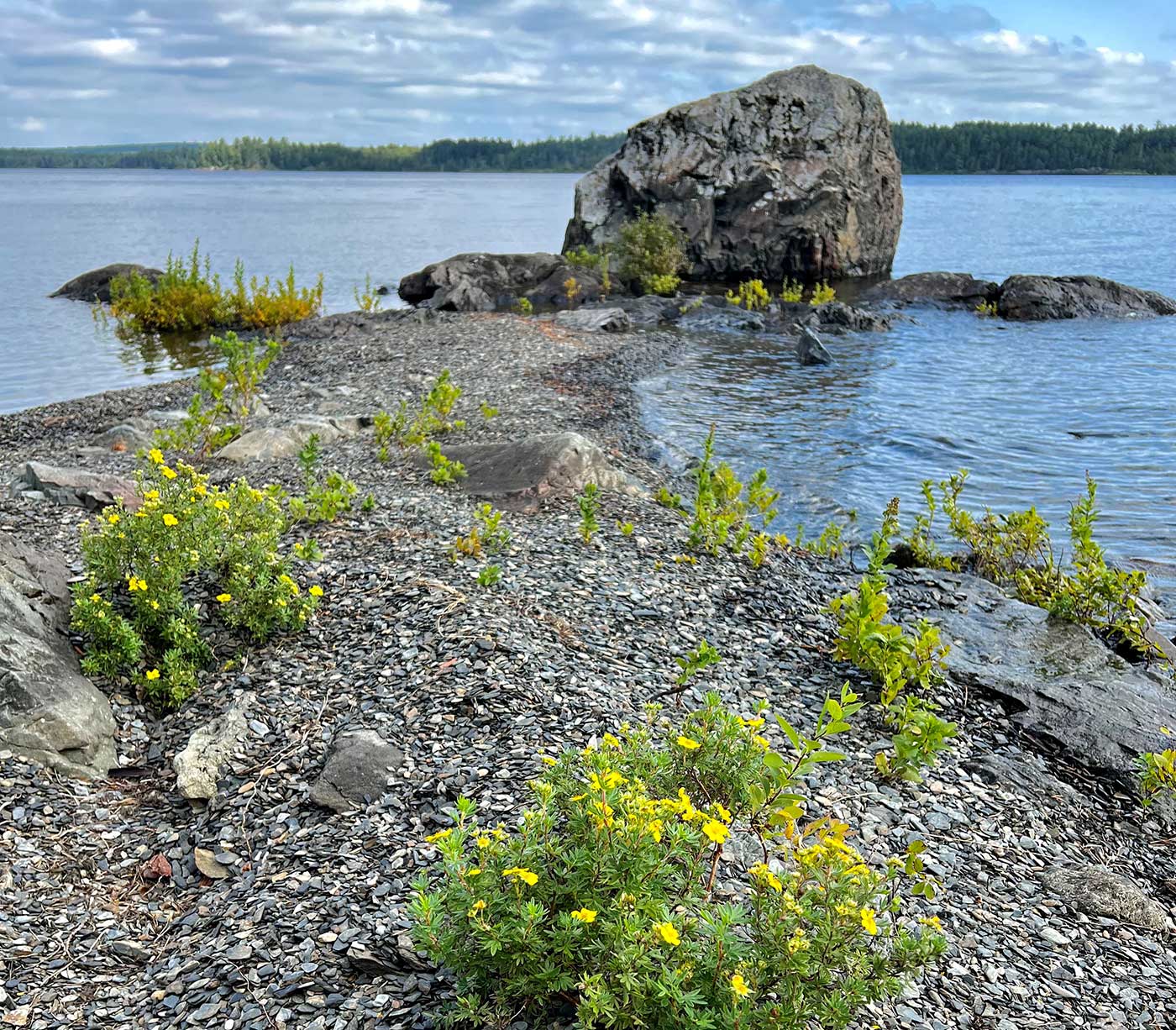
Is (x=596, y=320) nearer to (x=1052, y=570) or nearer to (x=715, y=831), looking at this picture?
(x=1052, y=570)

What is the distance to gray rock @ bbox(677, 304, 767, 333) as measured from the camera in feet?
91.5

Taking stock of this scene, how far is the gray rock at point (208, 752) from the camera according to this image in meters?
5.66

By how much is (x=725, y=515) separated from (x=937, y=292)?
25846mm

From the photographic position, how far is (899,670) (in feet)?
23.0

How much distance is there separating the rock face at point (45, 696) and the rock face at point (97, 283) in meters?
30.2

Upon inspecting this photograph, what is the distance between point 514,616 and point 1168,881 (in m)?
4.64

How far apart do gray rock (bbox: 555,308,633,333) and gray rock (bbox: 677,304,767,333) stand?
1858mm

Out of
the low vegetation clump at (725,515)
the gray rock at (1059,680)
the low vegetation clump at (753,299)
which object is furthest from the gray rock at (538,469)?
the low vegetation clump at (753,299)

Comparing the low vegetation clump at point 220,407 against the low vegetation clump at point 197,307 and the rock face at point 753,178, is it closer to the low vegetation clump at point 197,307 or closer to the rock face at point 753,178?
the low vegetation clump at point 197,307

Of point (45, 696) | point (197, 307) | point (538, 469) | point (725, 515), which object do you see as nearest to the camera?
point (45, 696)

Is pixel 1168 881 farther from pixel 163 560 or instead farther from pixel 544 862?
pixel 163 560

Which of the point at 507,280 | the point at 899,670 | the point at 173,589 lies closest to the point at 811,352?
the point at 507,280

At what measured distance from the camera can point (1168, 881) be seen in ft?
18.4

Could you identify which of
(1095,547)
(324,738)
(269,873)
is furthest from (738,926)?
(1095,547)
